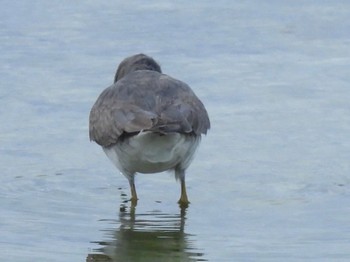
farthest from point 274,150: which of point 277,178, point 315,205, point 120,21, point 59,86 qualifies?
point 120,21

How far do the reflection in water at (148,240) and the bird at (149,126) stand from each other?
47 cm

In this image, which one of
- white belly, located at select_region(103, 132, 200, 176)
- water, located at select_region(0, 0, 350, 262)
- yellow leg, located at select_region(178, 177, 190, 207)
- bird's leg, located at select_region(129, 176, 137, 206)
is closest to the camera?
water, located at select_region(0, 0, 350, 262)

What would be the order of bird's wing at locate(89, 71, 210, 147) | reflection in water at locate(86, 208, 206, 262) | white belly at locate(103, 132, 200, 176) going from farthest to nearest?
white belly at locate(103, 132, 200, 176) < bird's wing at locate(89, 71, 210, 147) < reflection in water at locate(86, 208, 206, 262)

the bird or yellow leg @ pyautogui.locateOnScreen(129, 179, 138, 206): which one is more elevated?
the bird

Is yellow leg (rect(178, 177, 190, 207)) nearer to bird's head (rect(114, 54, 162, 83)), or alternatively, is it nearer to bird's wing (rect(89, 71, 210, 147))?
bird's wing (rect(89, 71, 210, 147))

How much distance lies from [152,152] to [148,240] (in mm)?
1197

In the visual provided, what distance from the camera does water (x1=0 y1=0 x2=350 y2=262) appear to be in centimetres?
1033

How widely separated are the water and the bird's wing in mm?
546

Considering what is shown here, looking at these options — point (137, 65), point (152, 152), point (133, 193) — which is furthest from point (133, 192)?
point (137, 65)

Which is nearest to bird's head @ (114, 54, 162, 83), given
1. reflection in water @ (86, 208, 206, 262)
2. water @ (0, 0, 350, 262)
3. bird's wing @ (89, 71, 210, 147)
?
bird's wing @ (89, 71, 210, 147)

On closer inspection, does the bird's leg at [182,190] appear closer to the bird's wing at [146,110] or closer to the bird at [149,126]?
the bird at [149,126]

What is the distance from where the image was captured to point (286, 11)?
1770cm

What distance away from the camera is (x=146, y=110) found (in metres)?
11.4

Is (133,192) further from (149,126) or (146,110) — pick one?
(149,126)
